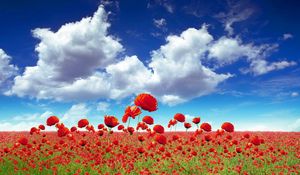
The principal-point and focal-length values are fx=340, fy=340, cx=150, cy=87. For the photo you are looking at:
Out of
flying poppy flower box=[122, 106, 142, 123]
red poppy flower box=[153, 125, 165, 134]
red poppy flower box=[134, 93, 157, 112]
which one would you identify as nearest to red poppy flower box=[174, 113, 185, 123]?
red poppy flower box=[153, 125, 165, 134]

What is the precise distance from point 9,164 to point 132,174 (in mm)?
3694

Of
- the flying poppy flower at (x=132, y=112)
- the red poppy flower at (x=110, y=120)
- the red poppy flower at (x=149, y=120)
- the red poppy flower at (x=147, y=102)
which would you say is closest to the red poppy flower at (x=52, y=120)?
the red poppy flower at (x=110, y=120)

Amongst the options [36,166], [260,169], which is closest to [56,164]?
[36,166]

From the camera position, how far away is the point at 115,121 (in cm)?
768

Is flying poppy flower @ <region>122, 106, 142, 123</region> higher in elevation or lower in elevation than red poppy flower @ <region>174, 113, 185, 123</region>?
lower

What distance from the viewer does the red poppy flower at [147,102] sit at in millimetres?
6250

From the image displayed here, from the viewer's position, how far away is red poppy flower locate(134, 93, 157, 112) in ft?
20.5

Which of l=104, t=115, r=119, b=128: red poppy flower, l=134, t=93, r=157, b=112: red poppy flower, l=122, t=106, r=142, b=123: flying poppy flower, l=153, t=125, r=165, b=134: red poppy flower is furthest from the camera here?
l=153, t=125, r=165, b=134: red poppy flower

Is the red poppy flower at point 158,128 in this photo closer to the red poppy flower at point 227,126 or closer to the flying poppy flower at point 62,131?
the red poppy flower at point 227,126

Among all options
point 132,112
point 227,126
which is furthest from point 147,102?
point 227,126

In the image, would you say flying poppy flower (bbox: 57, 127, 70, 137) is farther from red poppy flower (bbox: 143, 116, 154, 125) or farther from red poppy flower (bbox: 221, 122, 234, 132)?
red poppy flower (bbox: 221, 122, 234, 132)

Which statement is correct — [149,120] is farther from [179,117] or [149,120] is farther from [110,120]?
[110,120]

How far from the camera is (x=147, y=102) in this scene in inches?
246

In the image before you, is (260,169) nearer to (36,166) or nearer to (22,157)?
(36,166)
